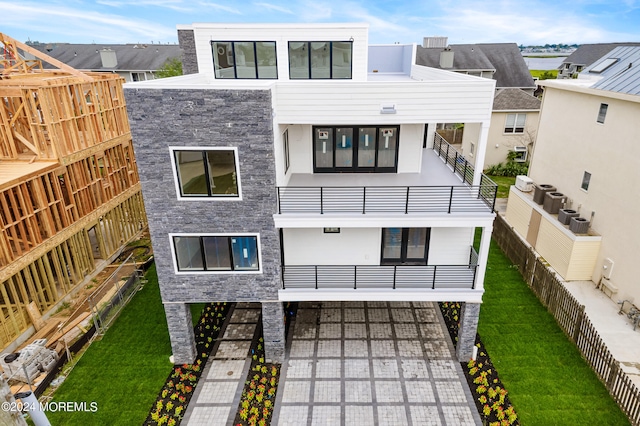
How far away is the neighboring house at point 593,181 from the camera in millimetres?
14812

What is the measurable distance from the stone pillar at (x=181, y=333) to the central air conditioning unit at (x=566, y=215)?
1597 cm

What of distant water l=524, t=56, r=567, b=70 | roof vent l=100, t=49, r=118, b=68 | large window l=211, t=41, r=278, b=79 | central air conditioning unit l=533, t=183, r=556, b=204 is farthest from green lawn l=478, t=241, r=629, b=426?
distant water l=524, t=56, r=567, b=70

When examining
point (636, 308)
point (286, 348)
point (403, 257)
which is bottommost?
point (286, 348)

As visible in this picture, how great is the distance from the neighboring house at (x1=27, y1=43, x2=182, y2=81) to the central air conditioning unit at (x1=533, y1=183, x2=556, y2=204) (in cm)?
4250

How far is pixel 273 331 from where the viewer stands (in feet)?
42.0

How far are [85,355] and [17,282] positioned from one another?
389cm

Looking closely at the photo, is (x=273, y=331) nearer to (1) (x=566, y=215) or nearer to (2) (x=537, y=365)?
(2) (x=537, y=365)

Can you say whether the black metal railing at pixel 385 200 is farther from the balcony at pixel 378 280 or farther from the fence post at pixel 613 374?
the fence post at pixel 613 374

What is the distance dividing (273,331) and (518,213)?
15.2 m

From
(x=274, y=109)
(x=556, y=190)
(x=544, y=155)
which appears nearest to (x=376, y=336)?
(x=274, y=109)

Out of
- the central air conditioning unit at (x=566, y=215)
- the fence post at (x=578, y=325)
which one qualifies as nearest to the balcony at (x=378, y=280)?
the fence post at (x=578, y=325)

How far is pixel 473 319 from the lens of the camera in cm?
1251

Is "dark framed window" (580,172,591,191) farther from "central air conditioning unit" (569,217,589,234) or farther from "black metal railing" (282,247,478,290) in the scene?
"black metal railing" (282,247,478,290)

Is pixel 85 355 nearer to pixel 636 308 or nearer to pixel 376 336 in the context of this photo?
pixel 376 336
